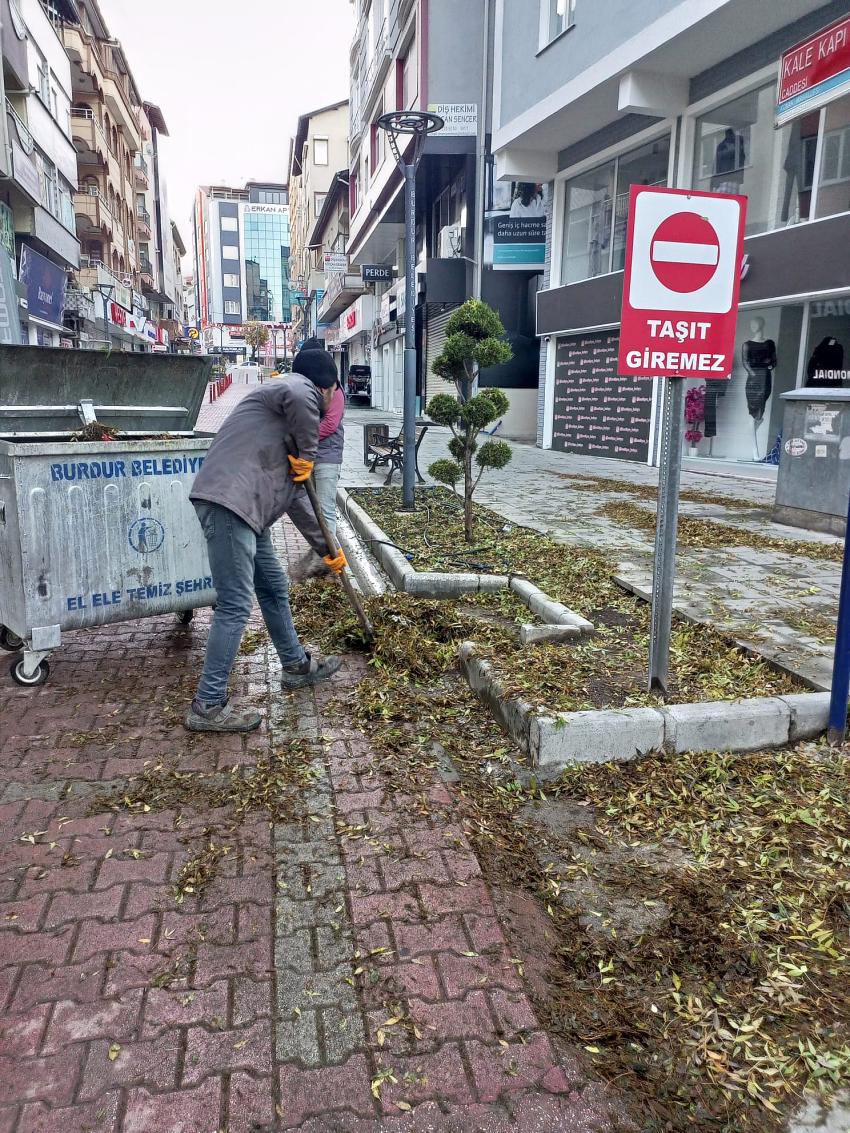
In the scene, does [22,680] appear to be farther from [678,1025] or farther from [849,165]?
[849,165]

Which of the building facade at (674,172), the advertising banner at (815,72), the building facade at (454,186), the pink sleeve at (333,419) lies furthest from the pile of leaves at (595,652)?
A: the building facade at (454,186)

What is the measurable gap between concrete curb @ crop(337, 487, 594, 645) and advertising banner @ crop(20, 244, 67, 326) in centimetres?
2205

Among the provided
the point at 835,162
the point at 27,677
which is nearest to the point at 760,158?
the point at 835,162

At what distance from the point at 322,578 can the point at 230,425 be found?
3111 mm

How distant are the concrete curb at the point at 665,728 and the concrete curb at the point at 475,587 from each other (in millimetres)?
1223

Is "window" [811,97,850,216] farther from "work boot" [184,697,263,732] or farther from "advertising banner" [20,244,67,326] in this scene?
"advertising banner" [20,244,67,326]

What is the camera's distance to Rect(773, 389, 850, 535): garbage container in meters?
8.08

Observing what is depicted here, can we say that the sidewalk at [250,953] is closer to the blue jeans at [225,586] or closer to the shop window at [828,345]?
the blue jeans at [225,586]

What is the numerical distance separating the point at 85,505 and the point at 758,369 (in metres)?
12.1

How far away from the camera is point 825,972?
2443 millimetres

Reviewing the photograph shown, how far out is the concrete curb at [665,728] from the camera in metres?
3.70

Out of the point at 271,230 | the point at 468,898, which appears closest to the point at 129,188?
the point at 468,898

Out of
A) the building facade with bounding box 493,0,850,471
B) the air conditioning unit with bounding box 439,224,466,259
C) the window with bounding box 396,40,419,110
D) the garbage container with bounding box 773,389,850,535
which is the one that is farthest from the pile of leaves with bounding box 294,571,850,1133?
the window with bounding box 396,40,419,110

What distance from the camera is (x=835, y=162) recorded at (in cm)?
1166
